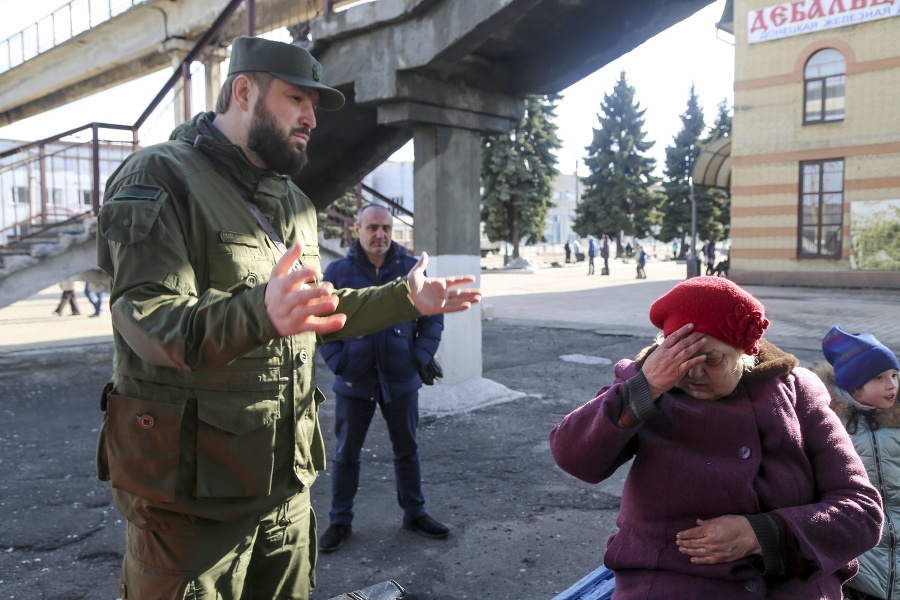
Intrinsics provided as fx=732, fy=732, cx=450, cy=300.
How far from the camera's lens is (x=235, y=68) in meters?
2.31

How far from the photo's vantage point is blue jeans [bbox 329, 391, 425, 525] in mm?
4410

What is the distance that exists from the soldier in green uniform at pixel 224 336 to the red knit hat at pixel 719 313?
615 millimetres

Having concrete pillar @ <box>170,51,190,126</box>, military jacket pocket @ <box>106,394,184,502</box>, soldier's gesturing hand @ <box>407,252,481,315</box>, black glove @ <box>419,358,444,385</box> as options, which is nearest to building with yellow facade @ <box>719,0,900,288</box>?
concrete pillar @ <box>170,51,190,126</box>

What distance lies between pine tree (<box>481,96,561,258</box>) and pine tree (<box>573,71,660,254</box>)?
1129 centimetres

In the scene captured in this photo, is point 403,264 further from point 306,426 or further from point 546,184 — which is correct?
point 546,184

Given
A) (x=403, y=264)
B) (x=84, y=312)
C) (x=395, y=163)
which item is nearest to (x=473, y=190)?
(x=403, y=264)

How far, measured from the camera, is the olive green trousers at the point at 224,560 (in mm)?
2111

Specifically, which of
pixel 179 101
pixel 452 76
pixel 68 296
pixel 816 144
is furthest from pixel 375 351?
pixel 816 144

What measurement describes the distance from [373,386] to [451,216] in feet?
11.0

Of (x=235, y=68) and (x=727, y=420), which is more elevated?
(x=235, y=68)

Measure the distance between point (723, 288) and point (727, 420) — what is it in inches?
15.0

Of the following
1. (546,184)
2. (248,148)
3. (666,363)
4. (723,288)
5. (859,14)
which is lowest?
(666,363)

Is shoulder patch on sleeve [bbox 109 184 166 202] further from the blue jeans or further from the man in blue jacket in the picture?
the blue jeans

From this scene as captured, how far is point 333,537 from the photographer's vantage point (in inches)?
170
